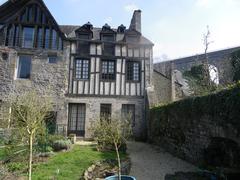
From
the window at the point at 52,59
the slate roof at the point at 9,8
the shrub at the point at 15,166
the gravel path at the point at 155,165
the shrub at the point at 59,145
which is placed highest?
the slate roof at the point at 9,8

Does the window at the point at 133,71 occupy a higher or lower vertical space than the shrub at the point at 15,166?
higher

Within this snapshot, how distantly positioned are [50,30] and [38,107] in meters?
8.28

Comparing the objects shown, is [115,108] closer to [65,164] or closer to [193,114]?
[193,114]

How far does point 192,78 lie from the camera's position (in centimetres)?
1564

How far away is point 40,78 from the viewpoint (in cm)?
1201

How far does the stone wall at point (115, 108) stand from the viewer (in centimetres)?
1197

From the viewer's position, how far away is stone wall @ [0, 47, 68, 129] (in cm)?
1171

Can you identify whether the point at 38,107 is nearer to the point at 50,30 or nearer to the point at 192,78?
the point at 50,30

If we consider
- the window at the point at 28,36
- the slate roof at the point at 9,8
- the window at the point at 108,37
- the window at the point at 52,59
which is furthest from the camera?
the window at the point at 108,37

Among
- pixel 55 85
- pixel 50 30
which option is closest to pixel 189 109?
pixel 55 85

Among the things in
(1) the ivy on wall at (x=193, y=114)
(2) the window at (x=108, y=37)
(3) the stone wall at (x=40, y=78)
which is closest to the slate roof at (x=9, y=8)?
(3) the stone wall at (x=40, y=78)

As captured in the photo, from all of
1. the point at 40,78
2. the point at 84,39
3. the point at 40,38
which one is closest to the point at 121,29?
the point at 84,39

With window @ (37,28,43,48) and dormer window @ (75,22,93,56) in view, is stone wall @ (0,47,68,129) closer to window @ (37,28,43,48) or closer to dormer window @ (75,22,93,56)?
window @ (37,28,43,48)

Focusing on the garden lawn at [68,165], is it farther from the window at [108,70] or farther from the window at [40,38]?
the window at [40,38]
